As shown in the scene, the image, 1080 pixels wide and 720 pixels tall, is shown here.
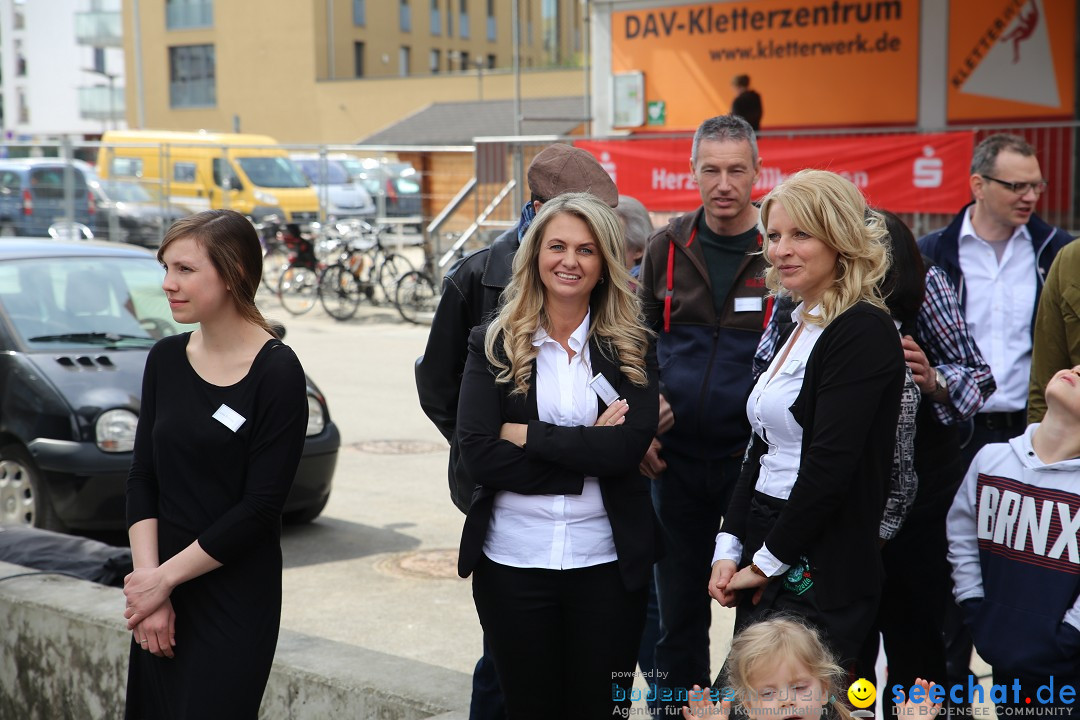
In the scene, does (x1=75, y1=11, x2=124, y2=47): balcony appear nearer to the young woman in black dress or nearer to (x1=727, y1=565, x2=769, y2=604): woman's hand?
the young woman in black dress

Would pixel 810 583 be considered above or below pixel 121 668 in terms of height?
above

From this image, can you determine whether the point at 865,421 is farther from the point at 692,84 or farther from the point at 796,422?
the point at 692,84

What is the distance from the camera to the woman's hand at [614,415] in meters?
3.35

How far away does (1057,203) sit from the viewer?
45.9ft

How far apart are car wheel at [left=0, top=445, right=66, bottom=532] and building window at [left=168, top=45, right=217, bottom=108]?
172 feet

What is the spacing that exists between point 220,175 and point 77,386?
21.3 metres

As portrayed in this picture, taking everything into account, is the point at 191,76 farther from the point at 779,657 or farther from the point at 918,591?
the point at 779,657

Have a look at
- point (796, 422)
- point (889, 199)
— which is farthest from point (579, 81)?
point (796, 422)

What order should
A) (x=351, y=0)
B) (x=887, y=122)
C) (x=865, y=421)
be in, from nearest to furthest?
1. (x=865, y=421)
2. (x=887, y=122)
3. (x=351, y=0)

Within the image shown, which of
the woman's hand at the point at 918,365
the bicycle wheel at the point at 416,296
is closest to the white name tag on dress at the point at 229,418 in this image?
the woman's hand at the point at 918,365

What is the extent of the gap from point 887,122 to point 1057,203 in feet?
7.98

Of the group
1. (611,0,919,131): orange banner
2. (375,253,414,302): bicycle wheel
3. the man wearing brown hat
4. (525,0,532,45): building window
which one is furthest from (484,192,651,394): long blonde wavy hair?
(525,0,532,45): building window

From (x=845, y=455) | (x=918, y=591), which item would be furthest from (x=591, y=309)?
(x=918, y=591)

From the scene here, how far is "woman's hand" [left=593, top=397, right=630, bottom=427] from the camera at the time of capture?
132 inches
